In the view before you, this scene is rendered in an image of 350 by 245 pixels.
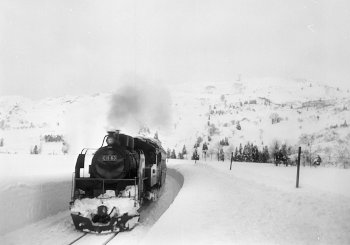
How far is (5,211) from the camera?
1105 centimetres

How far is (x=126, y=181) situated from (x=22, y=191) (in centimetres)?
379

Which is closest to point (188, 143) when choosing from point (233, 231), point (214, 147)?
point (214, 147)

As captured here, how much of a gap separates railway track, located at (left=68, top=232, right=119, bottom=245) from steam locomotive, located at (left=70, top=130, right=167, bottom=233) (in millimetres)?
195

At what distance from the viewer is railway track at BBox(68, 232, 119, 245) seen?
9678mm

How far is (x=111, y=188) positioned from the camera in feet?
39.4

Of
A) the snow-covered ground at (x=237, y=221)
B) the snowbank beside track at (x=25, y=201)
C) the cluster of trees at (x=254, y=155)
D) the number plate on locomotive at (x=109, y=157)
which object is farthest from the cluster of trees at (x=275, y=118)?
the number plate on locomotive at (x=109, y=157)

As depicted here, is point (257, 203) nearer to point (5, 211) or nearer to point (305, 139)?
point (5, 211)

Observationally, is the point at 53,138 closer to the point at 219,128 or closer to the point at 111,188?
the point at 219,128

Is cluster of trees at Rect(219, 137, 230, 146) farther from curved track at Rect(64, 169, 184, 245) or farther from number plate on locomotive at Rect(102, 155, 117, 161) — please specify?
number plate on locomotive at Rect(102, 155, 117, 161)

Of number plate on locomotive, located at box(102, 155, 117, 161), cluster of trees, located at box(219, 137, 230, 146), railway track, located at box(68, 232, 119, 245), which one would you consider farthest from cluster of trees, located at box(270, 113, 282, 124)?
railway track, located at box(68, 232, 119, 245)

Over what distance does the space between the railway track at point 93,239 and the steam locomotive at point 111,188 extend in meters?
0.20

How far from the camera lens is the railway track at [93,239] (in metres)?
9.68

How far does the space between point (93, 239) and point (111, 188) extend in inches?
89.2

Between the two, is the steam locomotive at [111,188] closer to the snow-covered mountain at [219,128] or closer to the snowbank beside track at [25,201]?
the snowbank beside track at [25,201]
